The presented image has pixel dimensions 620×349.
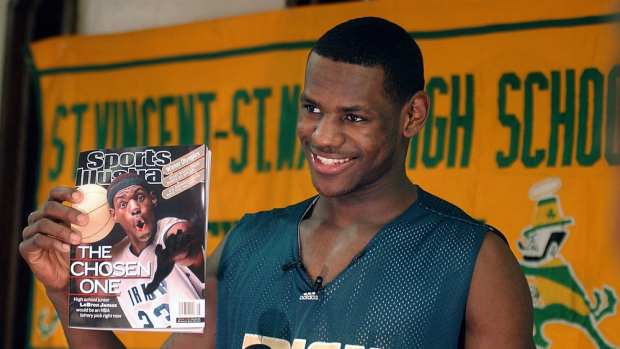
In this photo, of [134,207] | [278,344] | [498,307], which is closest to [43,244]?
[134,207]

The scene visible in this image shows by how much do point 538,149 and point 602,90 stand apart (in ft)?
0.82

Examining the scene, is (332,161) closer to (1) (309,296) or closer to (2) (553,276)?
(1) (309,296)

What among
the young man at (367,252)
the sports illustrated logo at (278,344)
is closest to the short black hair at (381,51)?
the young man at (367,252)

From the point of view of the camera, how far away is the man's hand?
1848mm

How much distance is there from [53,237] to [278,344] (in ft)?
1.48

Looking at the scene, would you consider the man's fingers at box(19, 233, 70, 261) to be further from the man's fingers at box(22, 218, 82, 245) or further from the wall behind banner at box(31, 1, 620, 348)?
the wall behind banner at box(31, 1, 620, 348)

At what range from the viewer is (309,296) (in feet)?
6.04

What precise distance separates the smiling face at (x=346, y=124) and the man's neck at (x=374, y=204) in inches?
2.2

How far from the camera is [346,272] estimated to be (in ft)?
6.08

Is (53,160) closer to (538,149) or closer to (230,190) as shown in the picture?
(230,190)

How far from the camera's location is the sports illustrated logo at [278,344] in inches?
70.1

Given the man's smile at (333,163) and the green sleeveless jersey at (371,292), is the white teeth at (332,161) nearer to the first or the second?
the man's smile at (333,163)

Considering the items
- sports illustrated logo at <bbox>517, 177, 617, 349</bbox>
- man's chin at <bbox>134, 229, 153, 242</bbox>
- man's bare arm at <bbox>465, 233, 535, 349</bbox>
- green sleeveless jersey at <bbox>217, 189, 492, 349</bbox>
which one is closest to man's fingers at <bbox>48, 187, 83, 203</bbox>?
man's chin at <bbox>134, 229, 153, 242</bbox>

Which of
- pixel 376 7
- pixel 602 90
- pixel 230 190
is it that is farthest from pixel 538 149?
pixel 230 190
